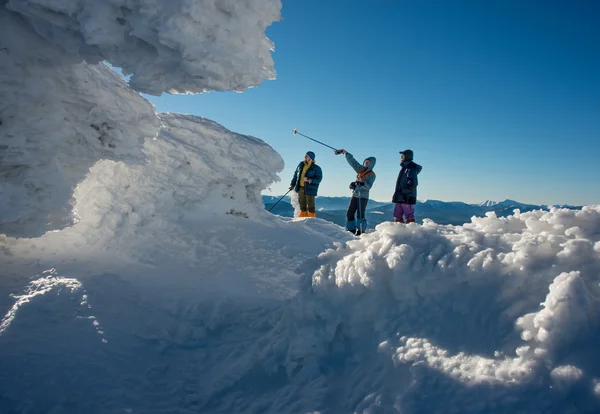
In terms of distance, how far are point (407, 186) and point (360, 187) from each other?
1.51m

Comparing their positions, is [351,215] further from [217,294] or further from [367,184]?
[217,294]

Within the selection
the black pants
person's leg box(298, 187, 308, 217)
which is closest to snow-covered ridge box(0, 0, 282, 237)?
the black pants

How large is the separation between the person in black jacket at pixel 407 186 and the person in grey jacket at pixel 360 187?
1088mm

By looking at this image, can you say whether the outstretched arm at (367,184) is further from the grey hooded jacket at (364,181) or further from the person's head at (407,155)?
the person's head at (407,155)

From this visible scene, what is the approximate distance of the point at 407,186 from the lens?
8727 mm

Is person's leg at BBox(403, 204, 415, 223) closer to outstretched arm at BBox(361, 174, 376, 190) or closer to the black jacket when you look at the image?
the black jacket

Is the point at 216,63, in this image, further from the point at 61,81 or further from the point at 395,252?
the point at 395,252

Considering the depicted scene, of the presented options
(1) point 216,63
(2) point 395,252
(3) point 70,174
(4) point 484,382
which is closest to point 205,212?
(3) point 70,174

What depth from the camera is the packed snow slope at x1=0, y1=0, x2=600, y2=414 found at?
247 cm

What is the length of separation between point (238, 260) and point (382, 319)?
14.6ft

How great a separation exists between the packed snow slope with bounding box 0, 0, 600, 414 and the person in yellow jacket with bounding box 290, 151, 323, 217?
4360 mm

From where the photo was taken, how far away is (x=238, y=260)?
7.19 m

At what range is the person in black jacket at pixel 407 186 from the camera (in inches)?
342

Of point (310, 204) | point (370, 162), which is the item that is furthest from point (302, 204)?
point (370, 162)
